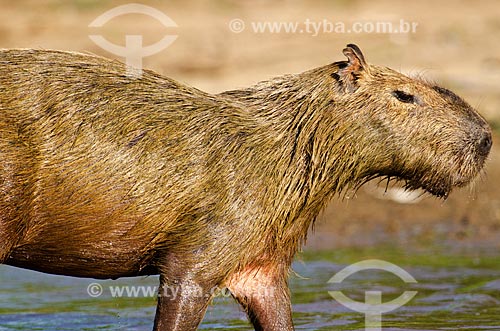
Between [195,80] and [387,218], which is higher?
[195,80]

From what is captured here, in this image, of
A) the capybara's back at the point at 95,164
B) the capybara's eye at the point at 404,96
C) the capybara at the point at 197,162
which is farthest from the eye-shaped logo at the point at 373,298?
the capybara's back at the point at 95,164

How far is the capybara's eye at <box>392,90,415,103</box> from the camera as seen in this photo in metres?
6.11

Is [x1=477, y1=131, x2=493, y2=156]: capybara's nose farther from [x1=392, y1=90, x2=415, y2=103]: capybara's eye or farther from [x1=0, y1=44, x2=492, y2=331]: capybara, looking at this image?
[x1=392, y1=90, x2=415, y2=103]: capybara's eye

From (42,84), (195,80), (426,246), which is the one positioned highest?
(195,80)

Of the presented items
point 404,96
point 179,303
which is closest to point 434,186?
point 404,96

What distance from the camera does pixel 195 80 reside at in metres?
13.2

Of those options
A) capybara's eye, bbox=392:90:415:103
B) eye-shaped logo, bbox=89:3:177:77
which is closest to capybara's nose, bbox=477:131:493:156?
capybara's eye, bbox=392:90:415:103

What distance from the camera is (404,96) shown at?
6121 millimetres

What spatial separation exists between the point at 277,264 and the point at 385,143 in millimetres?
873

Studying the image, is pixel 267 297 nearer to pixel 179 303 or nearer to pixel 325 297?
pixel 179 303

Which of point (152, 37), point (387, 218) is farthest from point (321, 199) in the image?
point (152, 37)

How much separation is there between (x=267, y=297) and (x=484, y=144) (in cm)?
144

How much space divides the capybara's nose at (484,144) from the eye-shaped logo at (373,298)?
139 centimetres

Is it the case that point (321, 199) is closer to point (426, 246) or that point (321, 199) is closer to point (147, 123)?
point (147, 123)
